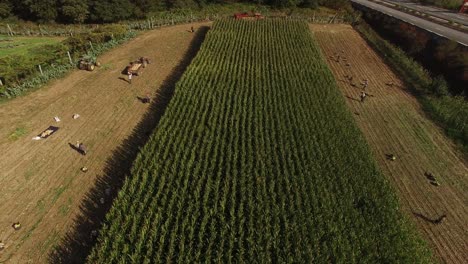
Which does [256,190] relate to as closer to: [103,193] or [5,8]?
[103,193]

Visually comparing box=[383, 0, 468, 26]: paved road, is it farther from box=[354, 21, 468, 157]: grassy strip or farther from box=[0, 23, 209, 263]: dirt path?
box=[0, 23, 209, 263]: dirt path

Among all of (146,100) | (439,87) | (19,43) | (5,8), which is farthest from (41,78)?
(439,87)

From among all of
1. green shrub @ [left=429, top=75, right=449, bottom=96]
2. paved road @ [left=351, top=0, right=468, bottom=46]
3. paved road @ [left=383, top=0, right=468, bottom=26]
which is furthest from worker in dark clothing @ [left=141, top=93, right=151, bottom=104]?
paved road @ [left=383, top=0, right=468, bottom=26]

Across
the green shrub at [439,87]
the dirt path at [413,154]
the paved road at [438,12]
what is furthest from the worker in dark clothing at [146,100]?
the paved road at [438,12]

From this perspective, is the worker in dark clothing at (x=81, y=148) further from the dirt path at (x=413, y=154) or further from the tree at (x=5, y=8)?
the tree at (x=5, y=8)

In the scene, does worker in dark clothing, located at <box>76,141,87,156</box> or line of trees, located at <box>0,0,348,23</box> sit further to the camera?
line of trees, located at <box>0,0,348,23</box>

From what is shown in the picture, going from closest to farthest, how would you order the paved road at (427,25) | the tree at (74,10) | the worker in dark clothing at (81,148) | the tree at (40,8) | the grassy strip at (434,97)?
the worker in dark clothing at (81,148) < the grassy strip at (434,97) < the paved road at (427,25) < the tree at (74,10) < the tree at (40,8)

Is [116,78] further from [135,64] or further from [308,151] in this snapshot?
[308,151]
